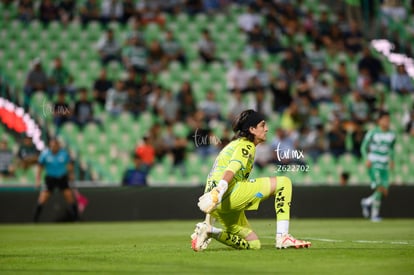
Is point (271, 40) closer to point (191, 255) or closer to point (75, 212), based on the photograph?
point (75, 212)

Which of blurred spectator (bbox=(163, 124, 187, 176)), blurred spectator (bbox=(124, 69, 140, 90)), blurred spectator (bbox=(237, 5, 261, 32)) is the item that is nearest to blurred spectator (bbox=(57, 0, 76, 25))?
blurred spectator (bbox=(124, 69, 140, 90))

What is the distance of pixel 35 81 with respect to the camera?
2495 centimetres

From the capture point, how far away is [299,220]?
2209 centimetres

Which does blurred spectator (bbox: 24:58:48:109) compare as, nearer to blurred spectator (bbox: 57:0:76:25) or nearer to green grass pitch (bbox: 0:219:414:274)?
blurred spectator (bbox: 57:0:76:25)

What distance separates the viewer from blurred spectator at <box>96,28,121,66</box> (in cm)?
2698

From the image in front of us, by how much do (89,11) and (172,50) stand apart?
3086 millimetres

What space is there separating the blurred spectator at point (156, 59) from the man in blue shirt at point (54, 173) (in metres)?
4.98

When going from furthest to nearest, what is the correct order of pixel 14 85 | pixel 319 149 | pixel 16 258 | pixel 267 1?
1. pixel 267 1
2. pixel 14 85
3. pixel 319 149
4. pixel 16 258

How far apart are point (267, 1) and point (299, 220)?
9.17 m

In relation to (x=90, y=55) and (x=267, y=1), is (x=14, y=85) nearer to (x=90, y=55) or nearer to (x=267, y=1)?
(x=90, y=55)

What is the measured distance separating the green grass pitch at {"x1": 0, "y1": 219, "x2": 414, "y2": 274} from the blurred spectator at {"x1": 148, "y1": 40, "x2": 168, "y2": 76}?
34.0 ft

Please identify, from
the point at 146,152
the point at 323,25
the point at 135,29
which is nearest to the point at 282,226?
the point at 146,152

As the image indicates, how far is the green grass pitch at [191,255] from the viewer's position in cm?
924

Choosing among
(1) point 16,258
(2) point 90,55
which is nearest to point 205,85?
(2) point 90,55
